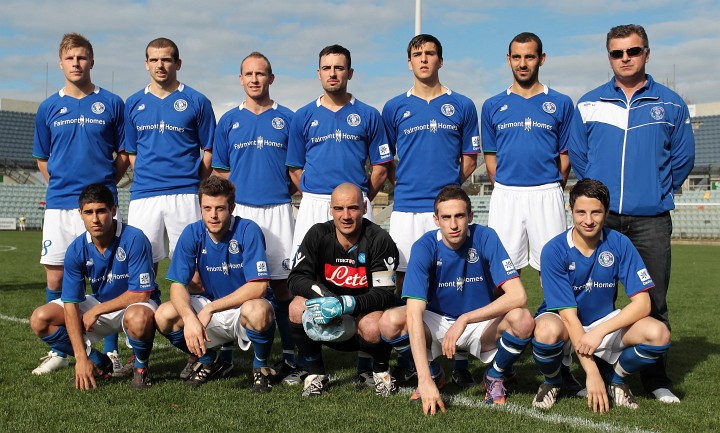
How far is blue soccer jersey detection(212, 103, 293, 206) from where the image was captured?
4.99 meters

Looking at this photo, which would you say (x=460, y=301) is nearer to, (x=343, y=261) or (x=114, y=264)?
(x=343, y=261)

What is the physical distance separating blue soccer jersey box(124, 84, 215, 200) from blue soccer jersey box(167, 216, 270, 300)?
0.76m

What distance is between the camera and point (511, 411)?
→ 12.1 feet

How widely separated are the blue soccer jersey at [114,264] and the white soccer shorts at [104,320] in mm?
105

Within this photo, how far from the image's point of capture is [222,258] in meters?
4.37

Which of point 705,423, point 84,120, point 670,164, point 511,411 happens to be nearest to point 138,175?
point 84,120

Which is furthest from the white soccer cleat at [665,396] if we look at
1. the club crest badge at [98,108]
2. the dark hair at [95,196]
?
the club crest badge at [98,108]

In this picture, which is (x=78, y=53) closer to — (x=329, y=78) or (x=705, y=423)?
(x=329, y=78)

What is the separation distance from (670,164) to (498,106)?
3.94ft

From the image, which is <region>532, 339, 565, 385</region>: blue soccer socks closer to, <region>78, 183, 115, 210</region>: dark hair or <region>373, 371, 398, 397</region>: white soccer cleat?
<region>373, 371, 398, 397</region>: white soccer cleat

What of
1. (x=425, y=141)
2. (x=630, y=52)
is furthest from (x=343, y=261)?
(x=630, y=52)

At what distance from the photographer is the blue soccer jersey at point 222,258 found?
430cm

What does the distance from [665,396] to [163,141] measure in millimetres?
3705

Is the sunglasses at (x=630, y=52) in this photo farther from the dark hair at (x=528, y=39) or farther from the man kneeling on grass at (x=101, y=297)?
the man kneeling on grass at (x=101, y=297)
